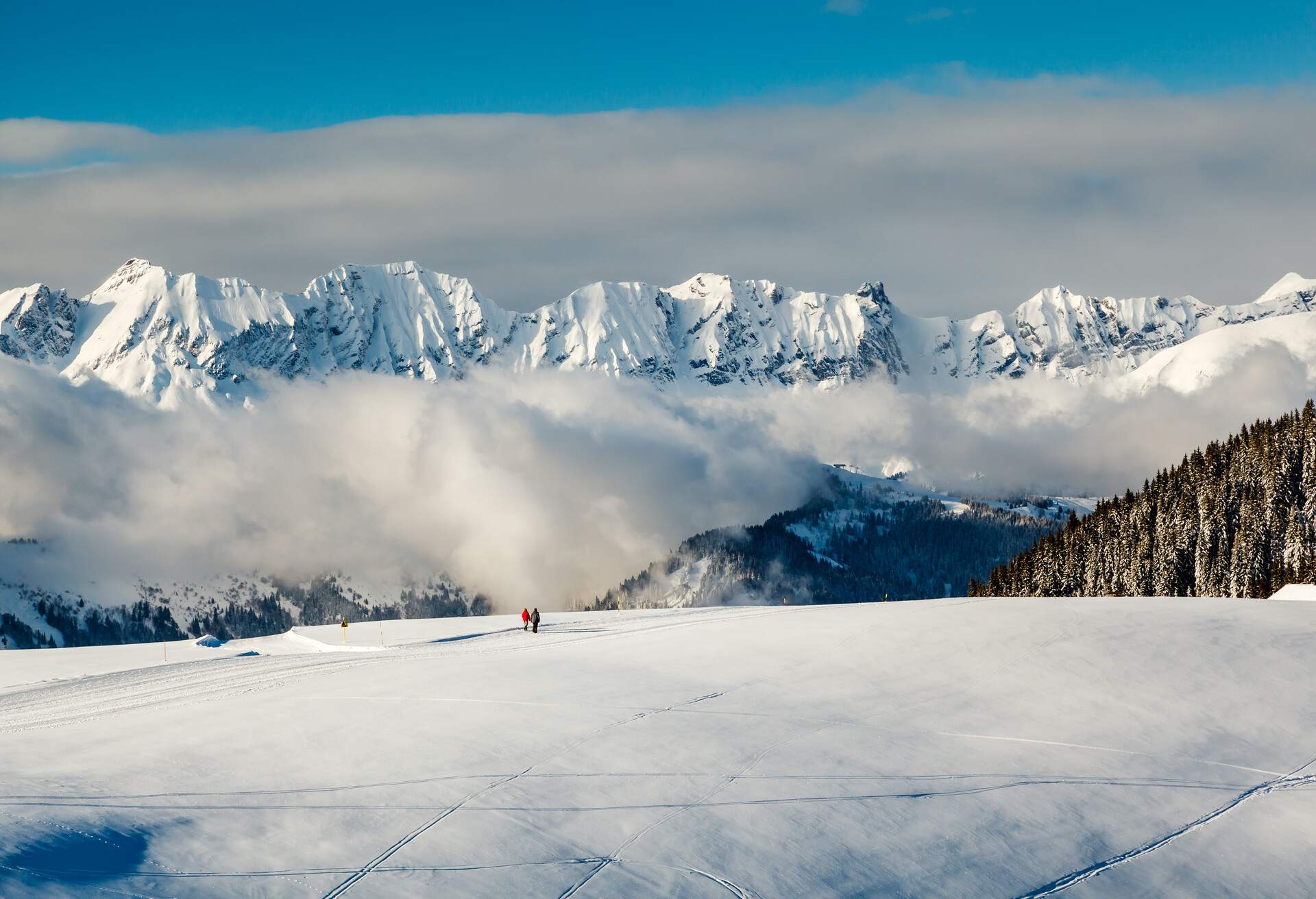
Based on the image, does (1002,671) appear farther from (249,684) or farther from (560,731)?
(249,684)

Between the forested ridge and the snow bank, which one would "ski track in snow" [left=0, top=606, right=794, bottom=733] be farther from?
the forested ridge

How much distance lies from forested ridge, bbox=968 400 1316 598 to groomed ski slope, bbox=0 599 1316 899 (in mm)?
54092

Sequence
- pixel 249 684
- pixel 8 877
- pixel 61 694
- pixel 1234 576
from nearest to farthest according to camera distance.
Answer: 1. pixel 8 877
2. pixel 249 684
3. pixel 61 694
4. pixel 1234 576

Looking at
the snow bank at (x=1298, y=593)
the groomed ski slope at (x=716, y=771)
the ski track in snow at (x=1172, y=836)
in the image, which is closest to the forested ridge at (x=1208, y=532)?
the snow bank at (x=1298, y=593)

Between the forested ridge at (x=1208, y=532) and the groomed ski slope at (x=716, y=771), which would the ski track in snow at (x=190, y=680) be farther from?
the forested ridge at (x=1208, y=532)

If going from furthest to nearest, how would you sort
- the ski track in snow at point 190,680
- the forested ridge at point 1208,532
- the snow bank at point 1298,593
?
the forested ridge at point 1208,532, the snow bank at point 1298,593, the ski track in snow at point 190,680

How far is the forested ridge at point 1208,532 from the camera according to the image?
93.6 metres

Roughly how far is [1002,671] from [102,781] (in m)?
25.5

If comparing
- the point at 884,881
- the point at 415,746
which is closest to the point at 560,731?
the point at 415,746

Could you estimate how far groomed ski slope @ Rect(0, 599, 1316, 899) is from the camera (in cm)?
2064

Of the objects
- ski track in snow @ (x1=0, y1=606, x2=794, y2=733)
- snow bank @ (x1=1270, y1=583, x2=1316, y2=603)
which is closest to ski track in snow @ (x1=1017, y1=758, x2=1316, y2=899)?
ski track in snow @ (x1=0, y1=606, x2=794, y2=733)

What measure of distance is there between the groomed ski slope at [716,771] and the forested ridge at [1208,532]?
54092 millimetres

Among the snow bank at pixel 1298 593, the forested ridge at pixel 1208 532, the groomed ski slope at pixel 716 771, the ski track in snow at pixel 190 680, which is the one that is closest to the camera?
the groomed ski slope at pixel 716 771

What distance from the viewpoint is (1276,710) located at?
32.4 meters
